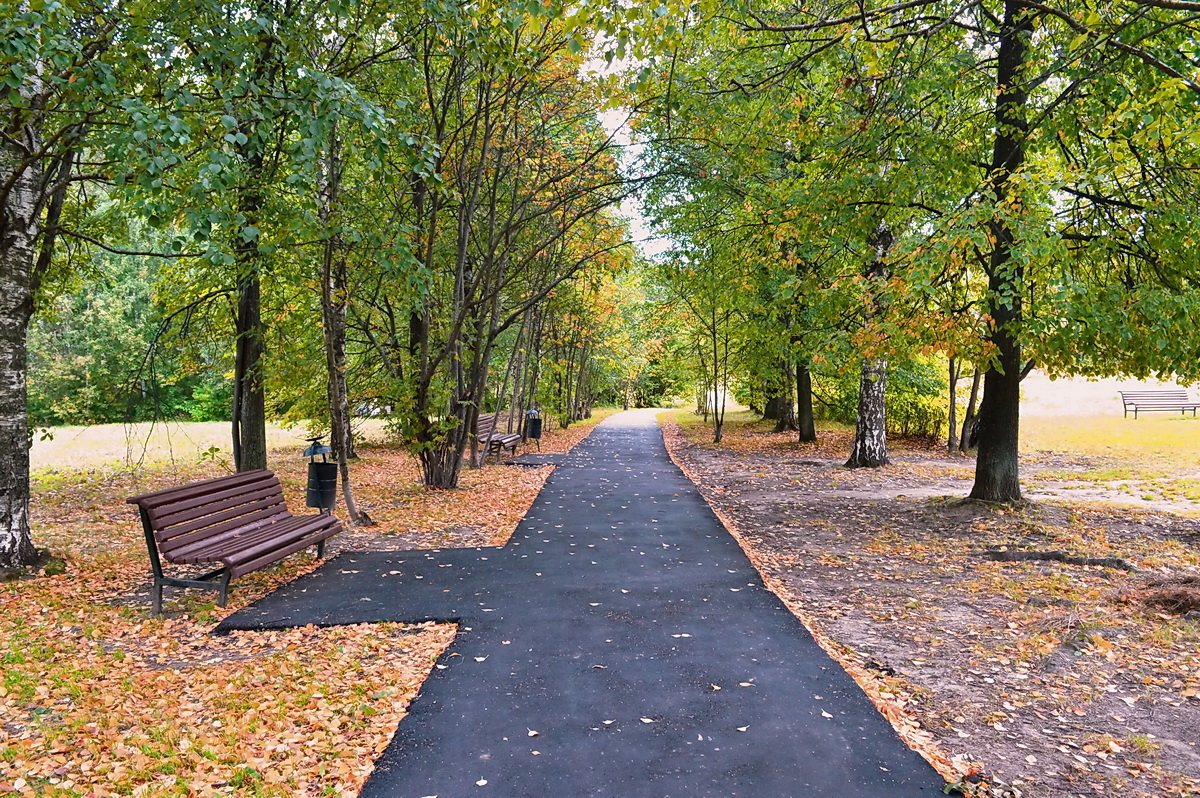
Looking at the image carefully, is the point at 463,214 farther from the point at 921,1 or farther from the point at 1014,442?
the point at 1014,442

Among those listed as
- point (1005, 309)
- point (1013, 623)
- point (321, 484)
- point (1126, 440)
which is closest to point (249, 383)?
point (321, 484)

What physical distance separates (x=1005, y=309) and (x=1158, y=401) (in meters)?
22.6

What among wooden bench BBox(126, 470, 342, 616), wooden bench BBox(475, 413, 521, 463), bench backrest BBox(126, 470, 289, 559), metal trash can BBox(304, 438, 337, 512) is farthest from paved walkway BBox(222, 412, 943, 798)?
wooden bench BBox(475, 413, 521, 463)

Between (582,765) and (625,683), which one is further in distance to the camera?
(625,683)

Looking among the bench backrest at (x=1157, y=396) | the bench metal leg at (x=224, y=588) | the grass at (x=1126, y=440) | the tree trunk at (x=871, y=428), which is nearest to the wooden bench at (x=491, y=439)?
the tree trunk at (x=871, y=428)

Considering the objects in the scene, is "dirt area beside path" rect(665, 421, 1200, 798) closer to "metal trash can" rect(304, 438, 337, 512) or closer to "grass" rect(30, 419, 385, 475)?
"metal trash can" rect(304, 438, 337, 512)

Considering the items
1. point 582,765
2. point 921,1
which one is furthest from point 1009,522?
point 582,765

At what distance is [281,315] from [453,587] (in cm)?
567

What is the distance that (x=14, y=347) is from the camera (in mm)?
5766

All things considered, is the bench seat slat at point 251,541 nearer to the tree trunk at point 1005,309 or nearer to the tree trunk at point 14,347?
the tree trunk at point 14,347

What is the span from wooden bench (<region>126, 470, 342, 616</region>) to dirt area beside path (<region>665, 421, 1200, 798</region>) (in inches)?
175

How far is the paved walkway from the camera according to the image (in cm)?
307

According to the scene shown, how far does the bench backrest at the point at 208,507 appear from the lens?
5145mm

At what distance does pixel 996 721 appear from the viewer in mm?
3648
